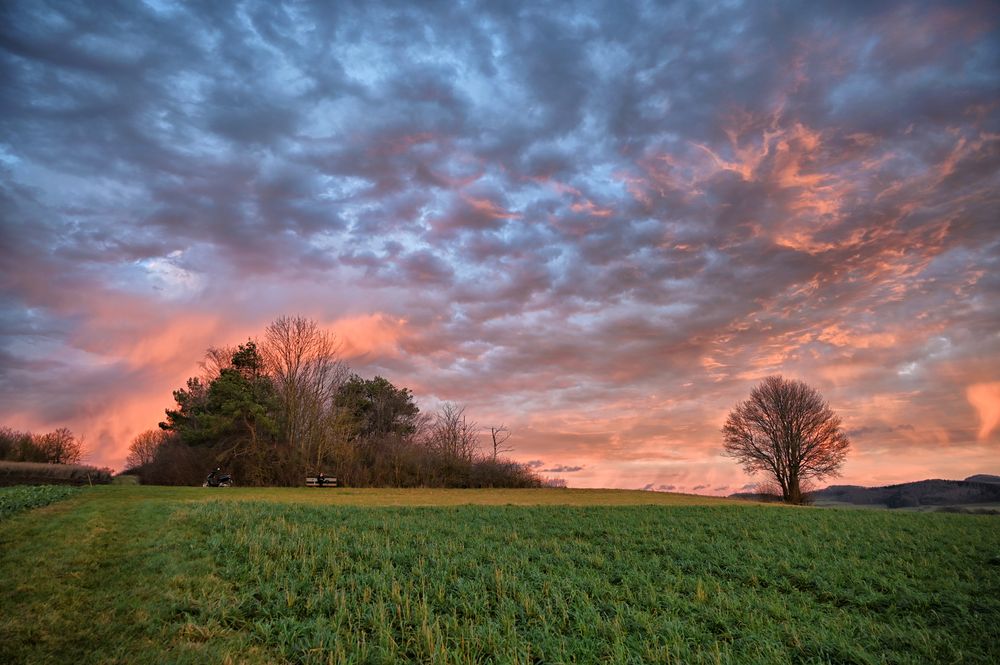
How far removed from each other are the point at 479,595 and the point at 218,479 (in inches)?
1715

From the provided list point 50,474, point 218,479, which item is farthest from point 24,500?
point 50,474

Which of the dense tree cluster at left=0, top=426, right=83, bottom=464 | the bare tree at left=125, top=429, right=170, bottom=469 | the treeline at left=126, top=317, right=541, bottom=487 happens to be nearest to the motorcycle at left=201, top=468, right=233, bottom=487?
the treeline at left=126, top=317, right=541, bottom=487

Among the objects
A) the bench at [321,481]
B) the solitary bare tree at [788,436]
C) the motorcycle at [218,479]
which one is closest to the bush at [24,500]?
the motorcycle at [218,479]

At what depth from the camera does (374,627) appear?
24.5 ft

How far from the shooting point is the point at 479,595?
9.07 metres

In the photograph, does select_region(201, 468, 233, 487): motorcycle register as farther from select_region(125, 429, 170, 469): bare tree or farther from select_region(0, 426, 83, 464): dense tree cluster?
select_region(125, 429, 170, 469): bare tree

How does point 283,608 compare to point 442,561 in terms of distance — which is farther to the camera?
point 442,561

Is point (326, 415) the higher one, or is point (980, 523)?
point (326, 415)

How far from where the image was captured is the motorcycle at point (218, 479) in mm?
42906

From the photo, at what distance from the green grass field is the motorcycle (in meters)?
27.7

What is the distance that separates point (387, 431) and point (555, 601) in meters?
54.6

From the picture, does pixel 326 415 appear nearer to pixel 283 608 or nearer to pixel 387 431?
pixel 387 431

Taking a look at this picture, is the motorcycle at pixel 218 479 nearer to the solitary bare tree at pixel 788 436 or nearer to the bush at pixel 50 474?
the bush at pixel 50 474

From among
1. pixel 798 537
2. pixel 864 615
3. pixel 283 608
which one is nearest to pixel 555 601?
pixel 283 608
